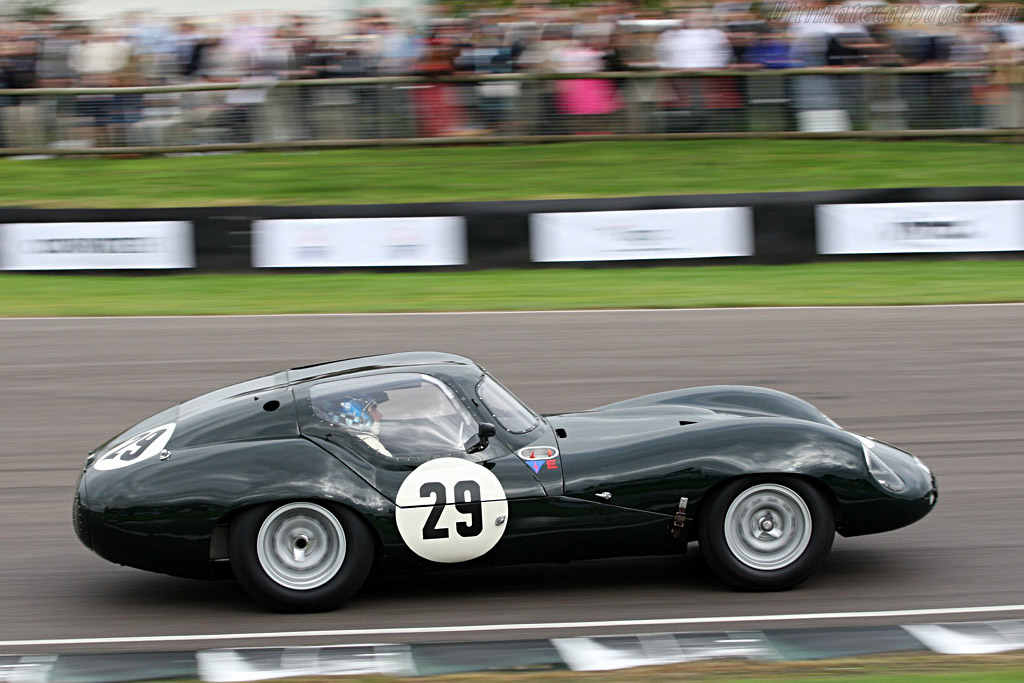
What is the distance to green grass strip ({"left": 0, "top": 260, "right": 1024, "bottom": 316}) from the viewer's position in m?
12.6

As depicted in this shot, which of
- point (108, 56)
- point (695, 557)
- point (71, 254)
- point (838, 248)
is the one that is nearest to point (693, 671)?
point (695, 557)

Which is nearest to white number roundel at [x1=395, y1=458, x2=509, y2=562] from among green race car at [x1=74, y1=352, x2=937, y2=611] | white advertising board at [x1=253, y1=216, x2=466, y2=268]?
green race car at [x1=74, y1=352, x2=937, y2=611]

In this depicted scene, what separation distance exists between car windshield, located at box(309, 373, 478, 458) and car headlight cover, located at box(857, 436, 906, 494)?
1673 millimetres

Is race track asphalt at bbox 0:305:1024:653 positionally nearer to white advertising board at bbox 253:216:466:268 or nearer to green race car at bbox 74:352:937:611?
green race car at bbox 74:352:937:611

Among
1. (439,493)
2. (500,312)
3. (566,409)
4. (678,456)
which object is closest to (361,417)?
(439,493)

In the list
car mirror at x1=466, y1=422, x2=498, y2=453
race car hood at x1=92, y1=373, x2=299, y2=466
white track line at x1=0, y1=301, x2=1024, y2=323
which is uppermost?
white track line at x1=0, y1=301, x2=1024, y2=323

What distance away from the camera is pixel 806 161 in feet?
61.1

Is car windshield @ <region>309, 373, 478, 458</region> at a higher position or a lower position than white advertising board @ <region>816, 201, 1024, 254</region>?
lower

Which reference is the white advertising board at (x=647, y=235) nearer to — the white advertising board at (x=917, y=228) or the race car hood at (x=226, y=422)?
the white advertising board at (x=917, y=228)

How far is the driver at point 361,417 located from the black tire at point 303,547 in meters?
0.32

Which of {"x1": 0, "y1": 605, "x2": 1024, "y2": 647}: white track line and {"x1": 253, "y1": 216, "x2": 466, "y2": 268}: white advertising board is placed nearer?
{"x1": 0, "y1": 605, "x2": 1024, "y2": 647}: white track line

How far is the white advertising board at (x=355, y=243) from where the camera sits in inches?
550

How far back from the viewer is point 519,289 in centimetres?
1324

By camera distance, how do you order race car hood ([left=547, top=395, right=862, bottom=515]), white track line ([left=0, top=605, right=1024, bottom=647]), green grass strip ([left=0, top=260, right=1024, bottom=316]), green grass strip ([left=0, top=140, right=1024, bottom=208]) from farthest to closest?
green grass strip ([left=0, top=140, right=1024, bottom=208]) < green grass strip ([left=0, top=260, right=1024, bottom=316]) < race car hood ([left=547, top=395, right=862, bottom=515]) < white track line ([left=0, top=605, right=1024, bottom=647])
